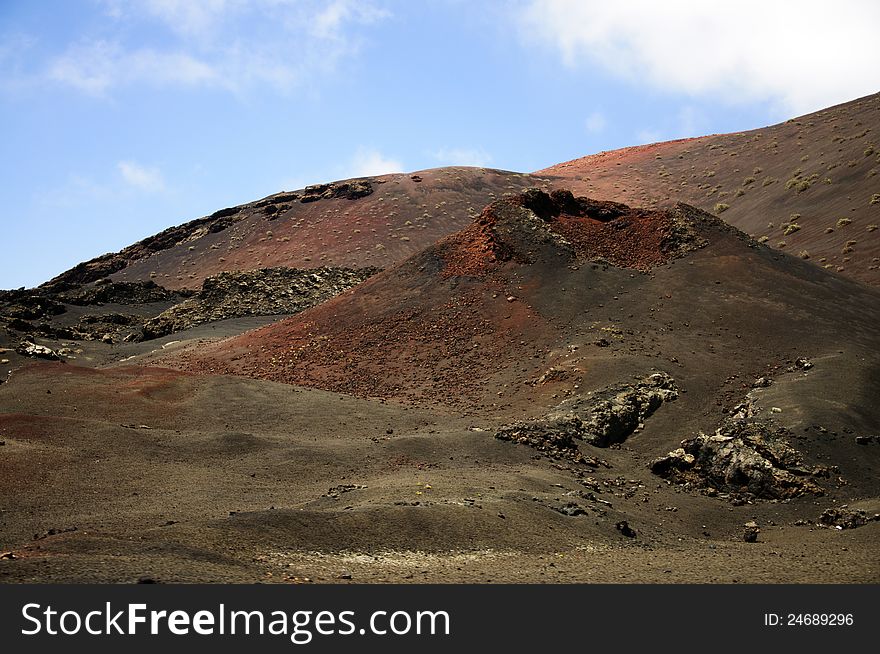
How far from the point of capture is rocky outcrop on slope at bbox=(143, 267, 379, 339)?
57219mm

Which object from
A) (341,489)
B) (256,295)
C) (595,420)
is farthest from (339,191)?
(341,489)

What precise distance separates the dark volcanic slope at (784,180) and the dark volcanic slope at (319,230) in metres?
14.2

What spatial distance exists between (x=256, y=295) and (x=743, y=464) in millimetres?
45489

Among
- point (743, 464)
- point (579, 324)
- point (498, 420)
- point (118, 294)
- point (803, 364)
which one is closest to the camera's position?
point (743, 464)

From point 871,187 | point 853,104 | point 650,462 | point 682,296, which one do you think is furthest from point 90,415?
point 853,104

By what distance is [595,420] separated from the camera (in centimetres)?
2580

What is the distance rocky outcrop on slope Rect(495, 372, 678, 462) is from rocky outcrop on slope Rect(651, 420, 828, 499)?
2149mm

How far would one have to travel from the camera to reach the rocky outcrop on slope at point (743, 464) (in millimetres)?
21734

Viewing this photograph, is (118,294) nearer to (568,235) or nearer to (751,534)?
(568,235)

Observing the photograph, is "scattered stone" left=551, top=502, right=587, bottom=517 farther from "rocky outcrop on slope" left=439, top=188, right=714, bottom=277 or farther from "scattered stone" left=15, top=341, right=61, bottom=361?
"scattered stone" left=15, top=341, right=61, bottom=361

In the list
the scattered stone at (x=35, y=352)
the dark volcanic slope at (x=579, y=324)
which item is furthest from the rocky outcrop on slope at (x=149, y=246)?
the dark volcanic slope at (x=579, y=324)

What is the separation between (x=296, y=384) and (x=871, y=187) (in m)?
43.9

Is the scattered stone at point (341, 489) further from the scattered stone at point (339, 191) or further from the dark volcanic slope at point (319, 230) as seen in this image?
the scattered stone at point (339, 191)

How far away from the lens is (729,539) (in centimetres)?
1930
